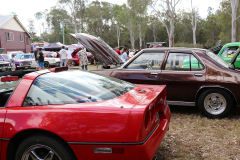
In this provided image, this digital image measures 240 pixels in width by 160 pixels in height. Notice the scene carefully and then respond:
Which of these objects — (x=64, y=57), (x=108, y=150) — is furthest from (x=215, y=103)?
(x=64, y=57)

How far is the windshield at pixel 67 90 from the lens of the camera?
2674 millimetres


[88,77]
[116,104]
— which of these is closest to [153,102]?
[116,104]

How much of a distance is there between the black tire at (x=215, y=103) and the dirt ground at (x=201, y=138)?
14 cm

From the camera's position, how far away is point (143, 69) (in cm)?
561

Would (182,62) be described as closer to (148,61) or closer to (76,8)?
(148,61)

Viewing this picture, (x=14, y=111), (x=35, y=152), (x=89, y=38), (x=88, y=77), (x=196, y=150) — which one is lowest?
(x=196, y=150)

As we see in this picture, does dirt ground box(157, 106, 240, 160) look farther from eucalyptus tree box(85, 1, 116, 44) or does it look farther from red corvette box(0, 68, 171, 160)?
eucalyptus tree box(85, 1, 116, 44)

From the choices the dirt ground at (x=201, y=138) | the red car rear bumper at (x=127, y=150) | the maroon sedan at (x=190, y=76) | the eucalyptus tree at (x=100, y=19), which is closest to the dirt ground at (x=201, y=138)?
the dirt ground at (x=201, y=138)

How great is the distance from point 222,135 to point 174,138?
82cm

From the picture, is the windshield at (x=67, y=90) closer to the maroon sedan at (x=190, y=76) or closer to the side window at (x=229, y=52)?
the maroon sedan at (x=190, y=76)

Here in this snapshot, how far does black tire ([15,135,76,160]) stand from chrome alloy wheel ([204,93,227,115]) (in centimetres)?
347

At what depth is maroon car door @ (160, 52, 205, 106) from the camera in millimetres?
5059

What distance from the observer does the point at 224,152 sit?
11.4 ft

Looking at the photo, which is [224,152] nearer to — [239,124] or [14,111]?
[239,124]
